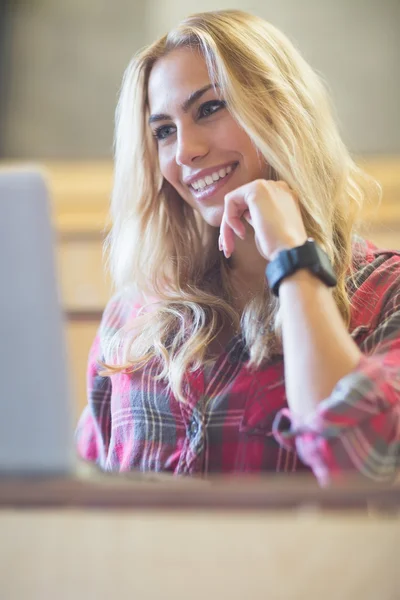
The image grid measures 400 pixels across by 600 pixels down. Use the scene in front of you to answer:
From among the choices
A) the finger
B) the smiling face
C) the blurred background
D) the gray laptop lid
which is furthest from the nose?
the blurred background

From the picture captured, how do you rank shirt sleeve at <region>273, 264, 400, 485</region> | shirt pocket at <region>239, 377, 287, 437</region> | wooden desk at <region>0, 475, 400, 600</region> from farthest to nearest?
shirt pocket at <region>239, 377, 287, 437</region>
shirt sleeve at <region>273, 264, 400, 485</region>
wooden desk at <region>0, 475, 400, 600</region>

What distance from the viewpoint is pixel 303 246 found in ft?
2.84

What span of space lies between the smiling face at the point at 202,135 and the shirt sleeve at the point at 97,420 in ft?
1.12

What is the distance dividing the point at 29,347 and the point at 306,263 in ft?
1.35

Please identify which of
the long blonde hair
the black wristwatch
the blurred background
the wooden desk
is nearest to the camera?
the wooden desk

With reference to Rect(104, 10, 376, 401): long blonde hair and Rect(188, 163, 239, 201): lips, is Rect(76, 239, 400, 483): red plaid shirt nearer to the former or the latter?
Rect(104, 10, 376, 401): long blonde hair

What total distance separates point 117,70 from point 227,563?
7.28 feet

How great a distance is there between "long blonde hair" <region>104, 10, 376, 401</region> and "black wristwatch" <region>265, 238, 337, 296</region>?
17 centimetres

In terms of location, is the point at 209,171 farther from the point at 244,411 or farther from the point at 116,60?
the point at 116,60

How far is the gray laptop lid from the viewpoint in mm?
548

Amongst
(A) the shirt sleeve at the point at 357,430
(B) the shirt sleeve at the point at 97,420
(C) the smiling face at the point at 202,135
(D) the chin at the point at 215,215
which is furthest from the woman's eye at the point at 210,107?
(A) the shirt sleeve at the point at 357,430

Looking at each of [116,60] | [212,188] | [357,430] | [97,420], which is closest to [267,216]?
[212,188]

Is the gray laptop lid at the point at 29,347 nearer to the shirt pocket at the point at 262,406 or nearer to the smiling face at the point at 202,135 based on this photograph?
the shirt pocket at the point at 262,406

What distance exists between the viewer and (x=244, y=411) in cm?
99
